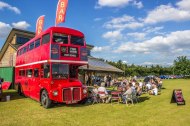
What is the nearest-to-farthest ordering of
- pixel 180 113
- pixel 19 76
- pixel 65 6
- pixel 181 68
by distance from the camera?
pixel 180 113, pixel 19 76, pixel 65 6, pixel 181 68

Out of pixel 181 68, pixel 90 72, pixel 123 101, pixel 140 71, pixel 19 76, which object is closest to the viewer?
pixel 123 101

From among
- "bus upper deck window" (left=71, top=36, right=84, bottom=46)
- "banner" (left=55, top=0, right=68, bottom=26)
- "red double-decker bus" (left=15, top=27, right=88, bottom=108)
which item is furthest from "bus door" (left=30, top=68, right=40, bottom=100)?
"banner" (left=55, top=0, right=68, bottom=26)

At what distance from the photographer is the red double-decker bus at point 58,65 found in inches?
521

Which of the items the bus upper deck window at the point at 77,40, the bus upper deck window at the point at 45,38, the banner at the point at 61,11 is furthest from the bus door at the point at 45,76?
the banner at the point at 61,11

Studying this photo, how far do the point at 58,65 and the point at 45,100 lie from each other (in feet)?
7.63

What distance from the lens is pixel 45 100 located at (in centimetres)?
1381

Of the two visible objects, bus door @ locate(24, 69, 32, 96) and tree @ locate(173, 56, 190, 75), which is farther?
tree @ locate(173, 56, 190, 75)

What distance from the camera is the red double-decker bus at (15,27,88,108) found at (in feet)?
43.4

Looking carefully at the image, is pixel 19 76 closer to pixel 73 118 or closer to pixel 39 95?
pixel 39 95

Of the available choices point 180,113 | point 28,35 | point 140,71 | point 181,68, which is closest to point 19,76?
point 180,113

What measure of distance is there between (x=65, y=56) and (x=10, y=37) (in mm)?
24635

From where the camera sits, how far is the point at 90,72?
116ft

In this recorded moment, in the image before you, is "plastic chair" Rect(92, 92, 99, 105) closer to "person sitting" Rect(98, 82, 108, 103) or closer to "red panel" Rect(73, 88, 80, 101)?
"person sitting" Rect(98, 82, 108, 103)

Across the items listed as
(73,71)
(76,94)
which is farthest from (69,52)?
(76,94)
